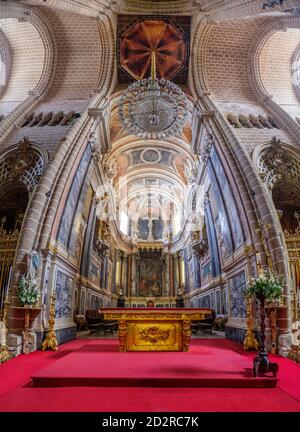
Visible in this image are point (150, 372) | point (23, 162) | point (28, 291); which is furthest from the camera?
point (23, 162)

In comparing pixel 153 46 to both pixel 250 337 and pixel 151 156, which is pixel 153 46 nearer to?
pixel 151 156

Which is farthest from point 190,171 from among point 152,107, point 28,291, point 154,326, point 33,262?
point 28,291

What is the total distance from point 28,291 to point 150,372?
5.29 meters

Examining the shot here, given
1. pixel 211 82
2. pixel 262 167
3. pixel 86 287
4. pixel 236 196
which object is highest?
pixel 211 82

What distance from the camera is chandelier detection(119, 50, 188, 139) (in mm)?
9883

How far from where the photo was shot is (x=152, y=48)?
52.3ft

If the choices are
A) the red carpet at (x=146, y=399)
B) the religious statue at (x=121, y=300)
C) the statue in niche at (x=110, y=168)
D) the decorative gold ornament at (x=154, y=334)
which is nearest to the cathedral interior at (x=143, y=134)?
the statue in niche at (x=110, y=168)

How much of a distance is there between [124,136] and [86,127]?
25.9 feet

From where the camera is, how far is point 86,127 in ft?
44.3

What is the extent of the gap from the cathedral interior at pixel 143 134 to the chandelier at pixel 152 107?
0.05 metres

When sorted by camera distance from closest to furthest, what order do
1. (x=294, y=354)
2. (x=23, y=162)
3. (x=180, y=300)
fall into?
(x=294, y=354) → (x=23, y=162) → (x=180, y=300)

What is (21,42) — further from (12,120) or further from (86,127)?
(86,127)

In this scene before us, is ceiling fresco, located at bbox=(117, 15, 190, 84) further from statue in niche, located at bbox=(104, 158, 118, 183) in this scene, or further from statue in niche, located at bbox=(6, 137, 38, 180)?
statue in niche, located at bbox=(6, 137, 38, 180)

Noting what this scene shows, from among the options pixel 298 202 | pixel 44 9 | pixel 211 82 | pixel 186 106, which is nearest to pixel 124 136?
pixel 186 106
